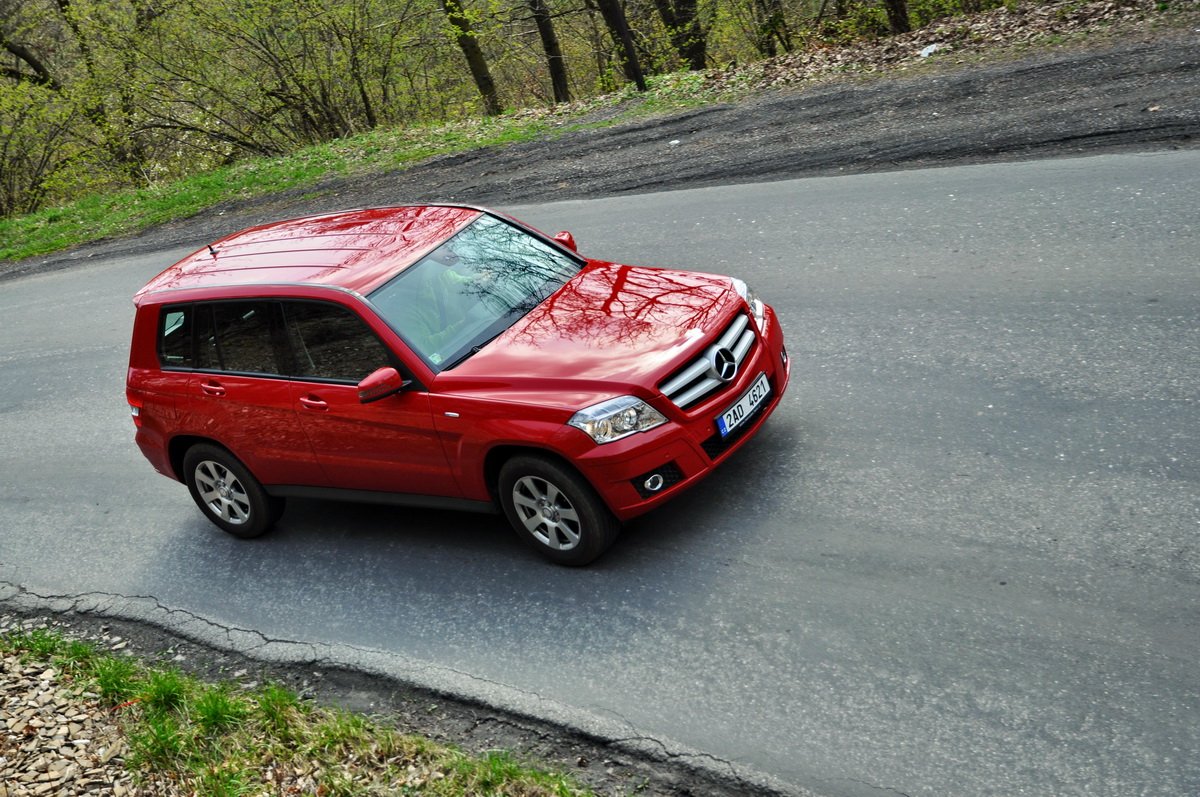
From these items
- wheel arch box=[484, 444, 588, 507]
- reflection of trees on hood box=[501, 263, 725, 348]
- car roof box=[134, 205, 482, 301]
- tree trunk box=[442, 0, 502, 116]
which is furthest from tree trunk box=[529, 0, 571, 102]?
wheel arch box=[484, 444, 588, 507]

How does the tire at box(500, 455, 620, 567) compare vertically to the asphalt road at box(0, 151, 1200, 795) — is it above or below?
above

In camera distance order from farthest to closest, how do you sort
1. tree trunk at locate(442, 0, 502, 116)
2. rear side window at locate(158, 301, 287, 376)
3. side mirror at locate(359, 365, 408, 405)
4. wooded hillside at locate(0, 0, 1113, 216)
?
tree trunk at locate(442, 0, 502, 116) < wooded hillside at locate(0, 0, 1113, 216) < rear side window at locate(158, 301, 287, 376) < side mirror at locate(359, 365, 408, 405)

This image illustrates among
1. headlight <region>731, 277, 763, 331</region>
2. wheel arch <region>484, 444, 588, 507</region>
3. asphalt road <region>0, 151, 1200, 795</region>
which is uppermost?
headlight <region>731, 277, 763, 331</region>

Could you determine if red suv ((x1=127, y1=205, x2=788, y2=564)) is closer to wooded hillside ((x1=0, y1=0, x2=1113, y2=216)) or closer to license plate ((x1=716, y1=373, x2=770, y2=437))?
license plate ((x1=716, y1=373, x2=770, y2=437))

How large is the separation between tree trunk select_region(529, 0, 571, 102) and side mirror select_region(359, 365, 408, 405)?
845 inches

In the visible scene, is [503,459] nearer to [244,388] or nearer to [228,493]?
[244,388]

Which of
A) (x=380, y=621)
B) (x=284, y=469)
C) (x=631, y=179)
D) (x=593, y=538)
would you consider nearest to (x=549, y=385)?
(x=593, y=538)

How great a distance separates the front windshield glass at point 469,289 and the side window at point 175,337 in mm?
1647

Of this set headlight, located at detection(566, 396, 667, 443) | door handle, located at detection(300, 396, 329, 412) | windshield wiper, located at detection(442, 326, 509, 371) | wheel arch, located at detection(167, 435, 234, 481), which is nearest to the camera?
headlight, located at detection(566, 396, 667, 443)

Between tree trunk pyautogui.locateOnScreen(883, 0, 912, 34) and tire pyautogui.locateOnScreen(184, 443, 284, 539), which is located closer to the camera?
tire pyautogui.locateOnScreen(184, 443, 284, 539)

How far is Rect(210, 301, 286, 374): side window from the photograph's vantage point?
701cm

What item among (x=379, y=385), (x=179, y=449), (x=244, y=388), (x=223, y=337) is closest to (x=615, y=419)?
(x=379, y=385)

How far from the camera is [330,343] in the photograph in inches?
265

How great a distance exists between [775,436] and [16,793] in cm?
471
